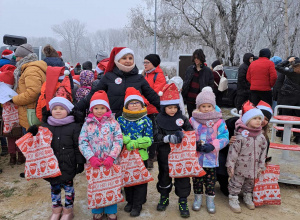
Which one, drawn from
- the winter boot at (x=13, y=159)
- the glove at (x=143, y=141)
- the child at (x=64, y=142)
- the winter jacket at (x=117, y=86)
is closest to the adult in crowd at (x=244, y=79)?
the winter jacket at (x=117, y=86)

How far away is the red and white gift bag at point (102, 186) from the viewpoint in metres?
2.62

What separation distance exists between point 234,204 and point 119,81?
6.64ft

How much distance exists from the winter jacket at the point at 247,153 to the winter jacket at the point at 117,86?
1.04 m

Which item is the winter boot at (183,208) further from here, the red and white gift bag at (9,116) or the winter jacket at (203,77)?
the red and white gift bag at (9,116)

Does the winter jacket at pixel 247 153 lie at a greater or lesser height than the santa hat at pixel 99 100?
lesser

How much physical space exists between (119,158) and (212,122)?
1.13m

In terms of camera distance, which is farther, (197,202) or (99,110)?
(197,202)

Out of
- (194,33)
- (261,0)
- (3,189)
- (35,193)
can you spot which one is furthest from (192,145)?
(194,33)

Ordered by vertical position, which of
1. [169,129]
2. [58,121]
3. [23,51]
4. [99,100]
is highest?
[23,51]

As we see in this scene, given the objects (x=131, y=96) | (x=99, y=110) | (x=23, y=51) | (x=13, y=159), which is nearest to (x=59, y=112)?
(x=99, y=110)

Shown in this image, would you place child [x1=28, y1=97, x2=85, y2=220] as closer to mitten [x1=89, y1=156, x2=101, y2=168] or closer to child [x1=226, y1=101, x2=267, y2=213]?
mitten [x1=89, y1=156, x2=101, y2=168]

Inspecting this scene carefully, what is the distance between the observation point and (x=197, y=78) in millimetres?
4734

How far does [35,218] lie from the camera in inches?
118

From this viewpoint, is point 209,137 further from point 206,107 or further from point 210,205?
point 210,205
